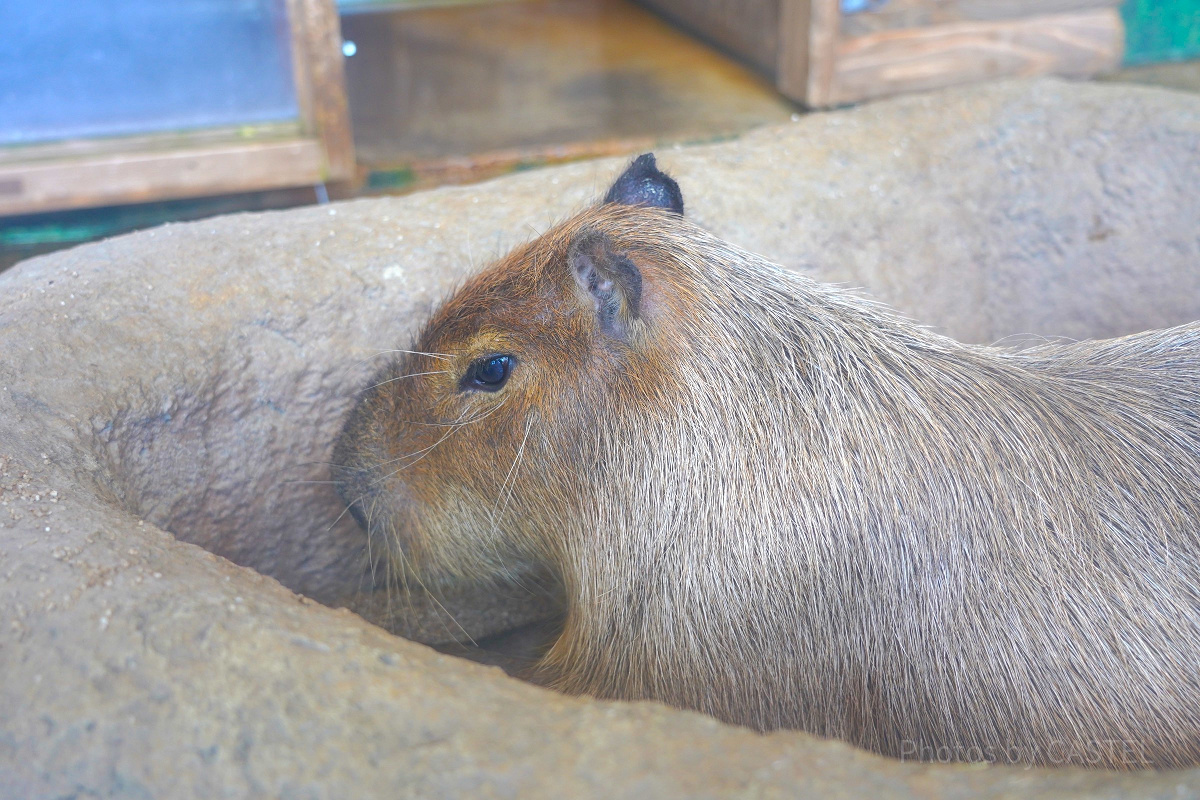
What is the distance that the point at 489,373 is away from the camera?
2385 mm

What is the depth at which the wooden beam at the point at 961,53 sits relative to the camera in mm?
5367

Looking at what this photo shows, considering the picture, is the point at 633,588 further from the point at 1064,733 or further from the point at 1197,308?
the point at 1197,308

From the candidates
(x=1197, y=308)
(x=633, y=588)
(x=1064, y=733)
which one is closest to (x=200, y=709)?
(x=633, y=588)

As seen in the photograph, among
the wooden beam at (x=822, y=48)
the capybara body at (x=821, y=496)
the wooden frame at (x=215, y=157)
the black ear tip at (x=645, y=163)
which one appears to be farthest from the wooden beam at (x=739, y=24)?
the capybara body at (x=821, y=496)

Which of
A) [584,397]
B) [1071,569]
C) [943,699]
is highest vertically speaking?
[584,397]

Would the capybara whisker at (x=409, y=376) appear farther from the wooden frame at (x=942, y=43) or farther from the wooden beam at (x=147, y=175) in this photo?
the wooden frame at (x=942, y=43)

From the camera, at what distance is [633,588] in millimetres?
2293

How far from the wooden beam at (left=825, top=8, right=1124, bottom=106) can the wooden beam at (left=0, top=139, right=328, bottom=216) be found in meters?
2.76

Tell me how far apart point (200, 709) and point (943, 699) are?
142 centimetres

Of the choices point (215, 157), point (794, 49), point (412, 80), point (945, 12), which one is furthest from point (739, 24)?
point (215, 157)

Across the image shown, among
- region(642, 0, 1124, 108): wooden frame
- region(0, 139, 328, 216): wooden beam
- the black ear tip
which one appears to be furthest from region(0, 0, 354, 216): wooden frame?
region(642, 0, 1124, 108): wooden frame

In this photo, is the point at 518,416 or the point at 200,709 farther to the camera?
the point at 518,416

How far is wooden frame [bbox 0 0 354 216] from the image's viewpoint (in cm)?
430

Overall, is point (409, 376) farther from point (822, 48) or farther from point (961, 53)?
point (961, 53)
